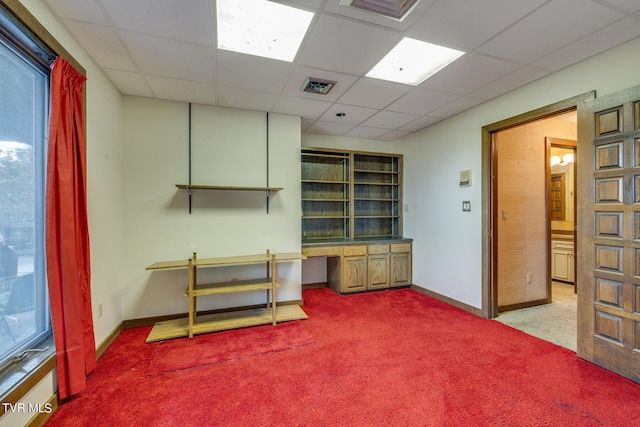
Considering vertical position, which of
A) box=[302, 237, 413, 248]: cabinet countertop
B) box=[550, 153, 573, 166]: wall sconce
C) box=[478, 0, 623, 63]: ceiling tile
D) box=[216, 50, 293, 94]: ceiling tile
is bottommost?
box=[302, 237, 413, 248]: cabinet countertop

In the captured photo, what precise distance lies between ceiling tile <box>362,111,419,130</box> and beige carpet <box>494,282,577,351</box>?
2.78 meters

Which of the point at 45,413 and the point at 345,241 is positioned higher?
the point at 345,241

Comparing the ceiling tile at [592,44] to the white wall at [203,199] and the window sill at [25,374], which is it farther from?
the window sill at [25,374]

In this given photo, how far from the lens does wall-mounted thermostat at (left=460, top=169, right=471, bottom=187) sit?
3399 millimetres

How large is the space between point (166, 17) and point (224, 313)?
114 inches

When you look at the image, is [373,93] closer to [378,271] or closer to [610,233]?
[610,233]

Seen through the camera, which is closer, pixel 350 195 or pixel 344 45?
pixel 344 45

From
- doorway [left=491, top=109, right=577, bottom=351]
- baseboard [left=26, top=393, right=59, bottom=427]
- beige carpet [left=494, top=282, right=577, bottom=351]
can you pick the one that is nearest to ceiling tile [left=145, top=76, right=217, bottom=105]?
baseboard [left=26, top=393, right=59, bottom=427]

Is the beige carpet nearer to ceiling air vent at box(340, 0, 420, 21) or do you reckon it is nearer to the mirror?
the mirror

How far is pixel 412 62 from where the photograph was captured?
248 centimetres

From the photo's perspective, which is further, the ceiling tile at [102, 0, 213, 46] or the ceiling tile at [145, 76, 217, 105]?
the ceiling tile at [145, 76, 217, 105]

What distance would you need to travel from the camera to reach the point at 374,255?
425 cm

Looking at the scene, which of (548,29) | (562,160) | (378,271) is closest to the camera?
(548,29)

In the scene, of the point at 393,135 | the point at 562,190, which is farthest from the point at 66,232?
the point at 562,190
